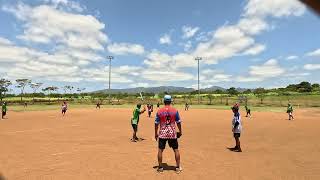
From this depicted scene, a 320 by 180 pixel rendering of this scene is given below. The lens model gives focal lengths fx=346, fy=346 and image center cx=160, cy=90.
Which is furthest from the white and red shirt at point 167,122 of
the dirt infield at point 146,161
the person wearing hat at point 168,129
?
the dirt infield at point 146,161

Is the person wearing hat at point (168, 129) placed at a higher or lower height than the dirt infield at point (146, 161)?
higher

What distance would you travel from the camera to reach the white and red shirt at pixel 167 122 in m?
8.43

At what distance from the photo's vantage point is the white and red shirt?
8430 millimetres

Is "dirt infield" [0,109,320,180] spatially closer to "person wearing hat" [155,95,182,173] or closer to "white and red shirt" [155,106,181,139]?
"person wearing hat" [155,95,182,173]

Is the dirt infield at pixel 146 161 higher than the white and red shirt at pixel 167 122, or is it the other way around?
the white and red shirt at pixel 167 122

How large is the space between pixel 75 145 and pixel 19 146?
2.10 m

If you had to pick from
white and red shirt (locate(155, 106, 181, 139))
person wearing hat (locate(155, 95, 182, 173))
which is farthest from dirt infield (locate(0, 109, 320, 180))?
white and red shirt (locate(155, 106, 181, 139))

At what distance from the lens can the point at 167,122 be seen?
8484mm

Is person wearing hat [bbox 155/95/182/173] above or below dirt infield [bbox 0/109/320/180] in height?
above

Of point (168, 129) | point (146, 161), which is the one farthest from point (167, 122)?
point (146, 161)

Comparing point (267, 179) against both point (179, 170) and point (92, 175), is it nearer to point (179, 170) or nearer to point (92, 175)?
point (179, 170)

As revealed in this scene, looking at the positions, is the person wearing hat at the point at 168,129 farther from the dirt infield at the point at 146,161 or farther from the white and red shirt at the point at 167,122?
the dirt infield at the point at 146,161

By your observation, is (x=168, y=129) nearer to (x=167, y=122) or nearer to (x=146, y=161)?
(x=167, y=122)

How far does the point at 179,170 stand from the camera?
8656 mm
